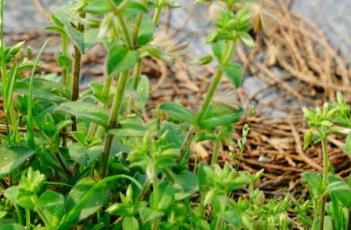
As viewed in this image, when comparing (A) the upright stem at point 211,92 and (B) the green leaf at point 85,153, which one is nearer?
(A) the upright stem at point 211,92

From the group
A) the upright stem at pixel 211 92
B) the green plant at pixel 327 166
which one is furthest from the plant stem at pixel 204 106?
the green plant at pixel 327 166

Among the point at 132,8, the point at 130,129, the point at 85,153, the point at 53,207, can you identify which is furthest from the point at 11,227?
the point at 132,8

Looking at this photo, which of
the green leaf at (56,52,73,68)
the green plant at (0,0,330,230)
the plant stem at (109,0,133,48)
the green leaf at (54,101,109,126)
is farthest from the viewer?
the green leaf at (56,52,73,68)

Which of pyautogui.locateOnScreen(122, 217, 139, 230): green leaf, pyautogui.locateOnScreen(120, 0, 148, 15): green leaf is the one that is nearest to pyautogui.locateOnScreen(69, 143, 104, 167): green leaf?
pyautogui.locateOnScreen(122, 217, 139, 230): green leaf

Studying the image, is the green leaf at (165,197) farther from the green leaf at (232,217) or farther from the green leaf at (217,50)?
the green leaf at (217,50)

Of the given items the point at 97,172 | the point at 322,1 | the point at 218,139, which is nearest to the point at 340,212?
the point at 218,139

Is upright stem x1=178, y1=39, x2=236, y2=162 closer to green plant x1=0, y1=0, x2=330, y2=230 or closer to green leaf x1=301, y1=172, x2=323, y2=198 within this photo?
green plant x1=0, y1=0, x2=330, y2=230
